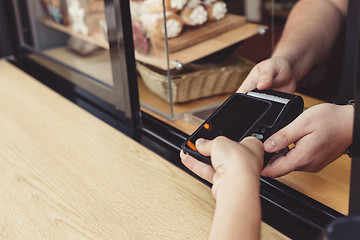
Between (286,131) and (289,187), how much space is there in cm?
11

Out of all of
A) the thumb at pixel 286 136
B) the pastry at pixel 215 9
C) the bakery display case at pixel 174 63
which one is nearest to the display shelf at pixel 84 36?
the bakery display case at pixel 174 63

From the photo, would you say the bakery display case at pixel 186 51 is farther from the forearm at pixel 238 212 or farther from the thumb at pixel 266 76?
the forearm at pixel 238 212

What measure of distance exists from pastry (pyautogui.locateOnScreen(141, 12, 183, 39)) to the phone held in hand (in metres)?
0.25

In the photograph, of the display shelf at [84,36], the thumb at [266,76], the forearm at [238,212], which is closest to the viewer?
the forearm at [238,212]

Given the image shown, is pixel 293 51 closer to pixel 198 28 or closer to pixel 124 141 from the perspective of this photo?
pixel 198 28

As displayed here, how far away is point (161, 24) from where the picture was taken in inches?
33.1

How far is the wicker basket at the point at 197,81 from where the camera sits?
753 millimetres

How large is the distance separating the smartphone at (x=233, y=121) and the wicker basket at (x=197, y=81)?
8cm

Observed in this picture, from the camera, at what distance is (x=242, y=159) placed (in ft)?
1.52

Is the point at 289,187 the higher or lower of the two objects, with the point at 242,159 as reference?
lower

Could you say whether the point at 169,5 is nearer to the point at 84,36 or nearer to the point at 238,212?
the point at 84,36

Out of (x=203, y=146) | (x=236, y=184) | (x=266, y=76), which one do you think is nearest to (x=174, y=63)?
(x=266, y=76)

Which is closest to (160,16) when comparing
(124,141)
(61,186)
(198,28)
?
(198,28)

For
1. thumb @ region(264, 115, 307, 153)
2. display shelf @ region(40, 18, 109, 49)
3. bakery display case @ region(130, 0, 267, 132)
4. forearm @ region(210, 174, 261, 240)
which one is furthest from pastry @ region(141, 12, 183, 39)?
forearm @ region(210, 174, 261, 240)
